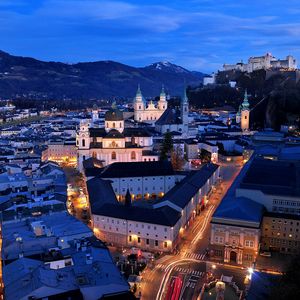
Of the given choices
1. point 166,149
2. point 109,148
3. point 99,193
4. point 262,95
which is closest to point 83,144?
point 109,148

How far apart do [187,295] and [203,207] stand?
16.3 meters

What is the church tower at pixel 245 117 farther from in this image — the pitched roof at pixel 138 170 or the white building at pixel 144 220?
the white building at pixel 144 220

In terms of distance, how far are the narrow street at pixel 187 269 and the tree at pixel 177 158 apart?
18930 mm

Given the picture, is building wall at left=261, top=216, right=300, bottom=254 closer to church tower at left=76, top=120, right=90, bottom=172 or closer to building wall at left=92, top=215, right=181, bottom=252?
building wall at left=92, top=215, right=181, bottom=252

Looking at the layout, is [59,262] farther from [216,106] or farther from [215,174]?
[216,106]

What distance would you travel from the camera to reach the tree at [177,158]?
171 ft

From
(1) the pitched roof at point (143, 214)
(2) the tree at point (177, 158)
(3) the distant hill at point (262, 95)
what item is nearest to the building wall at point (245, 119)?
(3) the distant hill at point (262, 95)

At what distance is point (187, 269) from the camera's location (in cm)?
2552

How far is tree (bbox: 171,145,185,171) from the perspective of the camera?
2055 inches

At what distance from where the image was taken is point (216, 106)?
113m

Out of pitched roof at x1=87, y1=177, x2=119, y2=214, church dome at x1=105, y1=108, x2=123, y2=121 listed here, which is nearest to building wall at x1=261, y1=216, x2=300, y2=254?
pitched roof at x1=87, y1=177, x2=119, y2=214

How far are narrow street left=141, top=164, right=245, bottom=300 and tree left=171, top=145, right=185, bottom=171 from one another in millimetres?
18930

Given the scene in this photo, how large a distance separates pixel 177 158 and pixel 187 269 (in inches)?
1126

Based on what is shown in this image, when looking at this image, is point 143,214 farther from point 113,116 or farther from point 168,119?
point 168,119
